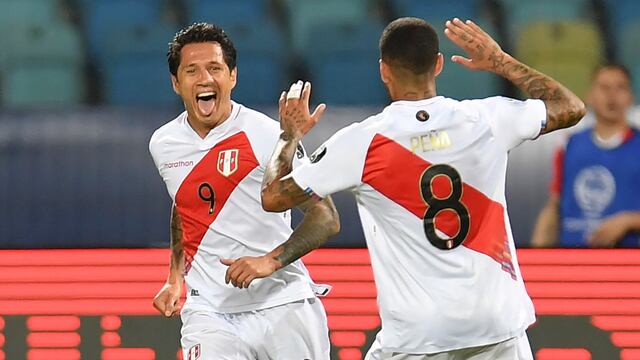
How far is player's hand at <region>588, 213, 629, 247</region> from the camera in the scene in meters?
6.31

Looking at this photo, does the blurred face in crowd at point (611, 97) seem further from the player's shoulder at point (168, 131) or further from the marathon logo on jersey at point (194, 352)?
the marathon logo on jersey at point (194, 352)

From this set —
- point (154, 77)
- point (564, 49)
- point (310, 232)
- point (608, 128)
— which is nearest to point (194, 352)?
point (310, 232)

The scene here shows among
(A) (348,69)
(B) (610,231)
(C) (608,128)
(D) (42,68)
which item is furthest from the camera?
(D) (42,68)

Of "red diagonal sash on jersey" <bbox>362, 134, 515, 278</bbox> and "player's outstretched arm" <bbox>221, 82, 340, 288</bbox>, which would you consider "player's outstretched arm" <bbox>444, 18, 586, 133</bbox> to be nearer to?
"red diagonal sash on jersey" <bbox>362, 134, 515, 278</bbox>

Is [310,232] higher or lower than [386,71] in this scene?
lower

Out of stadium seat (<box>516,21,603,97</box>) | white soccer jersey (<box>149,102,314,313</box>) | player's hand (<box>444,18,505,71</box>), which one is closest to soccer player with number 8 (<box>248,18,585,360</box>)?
player's hand (<box>444,18,505,71</box>)

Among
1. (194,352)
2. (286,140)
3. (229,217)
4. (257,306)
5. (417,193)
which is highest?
(286,140)

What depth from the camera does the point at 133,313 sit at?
638cm

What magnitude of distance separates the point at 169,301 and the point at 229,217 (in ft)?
1.27

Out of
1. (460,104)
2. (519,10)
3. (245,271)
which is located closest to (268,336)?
(245,271)

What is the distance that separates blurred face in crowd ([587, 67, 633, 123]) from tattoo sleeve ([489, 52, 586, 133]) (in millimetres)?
2086

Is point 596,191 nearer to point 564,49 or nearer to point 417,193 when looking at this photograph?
point 564,49

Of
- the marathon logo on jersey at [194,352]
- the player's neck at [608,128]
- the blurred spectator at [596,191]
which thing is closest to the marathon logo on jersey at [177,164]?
the marathon logo on jersey at [194,352]

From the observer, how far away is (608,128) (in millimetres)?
6527
